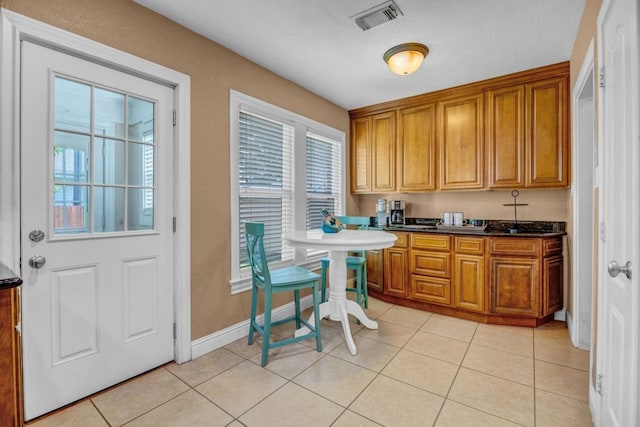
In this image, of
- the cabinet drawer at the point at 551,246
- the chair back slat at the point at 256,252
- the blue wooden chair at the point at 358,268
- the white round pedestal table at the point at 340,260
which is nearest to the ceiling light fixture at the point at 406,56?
the white round pedestal table at the point at 340,260

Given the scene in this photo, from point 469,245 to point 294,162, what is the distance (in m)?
2.03

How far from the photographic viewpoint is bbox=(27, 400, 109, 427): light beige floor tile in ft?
5.25

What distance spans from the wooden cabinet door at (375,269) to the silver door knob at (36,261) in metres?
3.01

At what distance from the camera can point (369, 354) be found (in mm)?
2357

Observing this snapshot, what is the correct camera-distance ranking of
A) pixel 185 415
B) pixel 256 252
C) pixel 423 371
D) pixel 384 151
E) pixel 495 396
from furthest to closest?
pixel 384 151
pixel 256 252
pixel 423 371
pixel 495 396
pixel 185 415

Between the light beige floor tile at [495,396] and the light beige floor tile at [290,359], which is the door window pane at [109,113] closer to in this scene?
the light beige floor tile at [290,359]

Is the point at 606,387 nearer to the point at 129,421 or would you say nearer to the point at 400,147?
the point at 129,421

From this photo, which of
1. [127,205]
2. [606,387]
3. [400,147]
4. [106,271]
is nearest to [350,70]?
[400,147]

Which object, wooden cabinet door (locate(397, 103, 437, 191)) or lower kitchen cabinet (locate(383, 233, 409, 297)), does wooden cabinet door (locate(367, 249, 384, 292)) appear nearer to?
lower kitchen cabinet (locate(383, 233, 409, 297))

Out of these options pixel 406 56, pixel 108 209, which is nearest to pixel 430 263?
pixel 406 56

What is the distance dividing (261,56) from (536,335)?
11.6ft

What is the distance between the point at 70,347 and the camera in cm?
176

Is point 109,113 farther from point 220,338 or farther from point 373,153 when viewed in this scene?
point 373,153

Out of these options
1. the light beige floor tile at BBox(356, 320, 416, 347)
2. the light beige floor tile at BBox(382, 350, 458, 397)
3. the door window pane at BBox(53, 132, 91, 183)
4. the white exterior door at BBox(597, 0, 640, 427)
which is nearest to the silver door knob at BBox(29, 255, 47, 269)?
the door window pane at BBox(53, 132, 91, 183)
